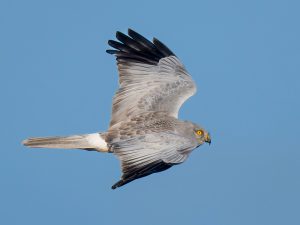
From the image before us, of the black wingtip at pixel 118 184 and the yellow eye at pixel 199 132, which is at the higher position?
the yellow eye at pixel 199 132

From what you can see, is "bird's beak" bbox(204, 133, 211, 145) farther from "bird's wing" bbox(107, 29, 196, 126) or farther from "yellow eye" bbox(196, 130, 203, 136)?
"bird's wing" bbox(107, 29, 196, 126)

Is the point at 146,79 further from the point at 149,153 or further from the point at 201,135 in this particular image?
the point at 149,153

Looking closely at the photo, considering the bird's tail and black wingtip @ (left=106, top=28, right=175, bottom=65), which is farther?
black wingtip @ (left=106, top=28, right=175, bottom=65)

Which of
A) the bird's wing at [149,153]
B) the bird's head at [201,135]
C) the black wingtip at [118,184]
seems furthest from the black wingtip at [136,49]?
the black wingtip at [118,184]

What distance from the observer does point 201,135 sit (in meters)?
15.1

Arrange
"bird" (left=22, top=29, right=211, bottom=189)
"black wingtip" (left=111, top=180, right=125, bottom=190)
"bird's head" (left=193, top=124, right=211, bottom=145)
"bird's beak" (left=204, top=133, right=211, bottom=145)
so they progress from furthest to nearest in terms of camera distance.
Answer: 1. "bird's beak" (left=204, top=133, right=211, bottom=145)
2. "bird's head" (left=193, top=124, right=211, bottom=145)
3. "bird" (left=22, top=29, right=211, bottom=189)
4. "black wingtip" (left=111, top=180, right=125, bottom=190)

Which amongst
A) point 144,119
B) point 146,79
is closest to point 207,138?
point 144,119

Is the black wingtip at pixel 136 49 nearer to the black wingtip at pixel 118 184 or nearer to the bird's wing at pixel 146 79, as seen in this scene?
the bird's wing at pixel 146 79

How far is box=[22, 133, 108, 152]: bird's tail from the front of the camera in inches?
576

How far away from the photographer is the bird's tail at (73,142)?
48.0ft

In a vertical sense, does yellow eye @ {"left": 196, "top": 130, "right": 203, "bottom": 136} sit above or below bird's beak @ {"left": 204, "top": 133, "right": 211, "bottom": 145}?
above

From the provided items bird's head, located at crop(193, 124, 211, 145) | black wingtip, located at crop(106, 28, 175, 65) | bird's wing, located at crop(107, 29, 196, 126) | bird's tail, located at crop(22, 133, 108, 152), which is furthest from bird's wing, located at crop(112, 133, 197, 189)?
black wingtip, located at crop(106, 28, 175, 65)

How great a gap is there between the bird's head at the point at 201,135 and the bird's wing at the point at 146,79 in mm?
531

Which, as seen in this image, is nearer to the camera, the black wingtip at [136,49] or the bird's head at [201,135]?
the bird's head at [201,135]
